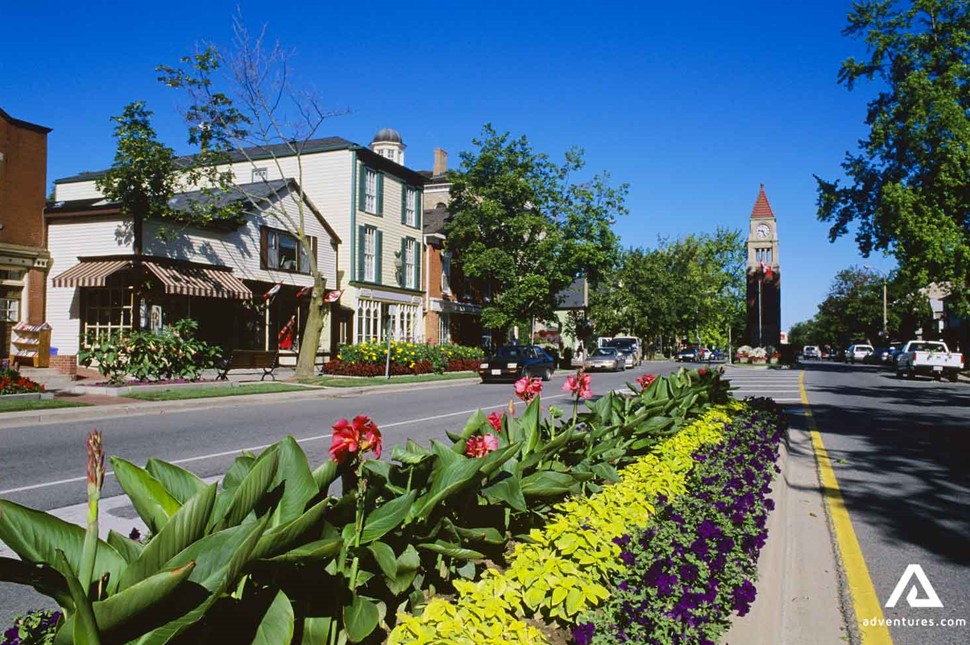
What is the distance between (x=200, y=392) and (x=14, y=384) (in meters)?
3.74

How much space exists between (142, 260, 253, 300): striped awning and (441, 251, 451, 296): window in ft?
49.6

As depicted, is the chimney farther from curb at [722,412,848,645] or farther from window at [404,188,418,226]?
curb at [722,412,848,645]

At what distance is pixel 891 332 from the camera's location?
252ft

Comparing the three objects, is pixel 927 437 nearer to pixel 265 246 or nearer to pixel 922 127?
pixel 265 246

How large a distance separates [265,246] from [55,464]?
62.6ft

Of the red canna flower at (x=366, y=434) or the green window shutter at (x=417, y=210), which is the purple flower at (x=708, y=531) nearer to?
the red canna flower at (x=366, y=434)

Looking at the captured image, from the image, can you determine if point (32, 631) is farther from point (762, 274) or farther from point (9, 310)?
point (762, 274)

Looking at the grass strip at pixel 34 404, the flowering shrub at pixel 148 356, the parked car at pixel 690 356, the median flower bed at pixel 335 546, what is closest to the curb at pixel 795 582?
the median flower bed at pixel 335 546

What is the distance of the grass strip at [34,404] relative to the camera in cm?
1255

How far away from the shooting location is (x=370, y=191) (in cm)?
3253

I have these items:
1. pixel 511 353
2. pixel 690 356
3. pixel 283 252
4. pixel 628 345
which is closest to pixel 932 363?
pixel 511 353

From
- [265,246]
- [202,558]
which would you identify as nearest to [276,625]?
[202,558]

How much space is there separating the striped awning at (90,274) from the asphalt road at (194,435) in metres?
7.90

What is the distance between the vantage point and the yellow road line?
12.6 feet
